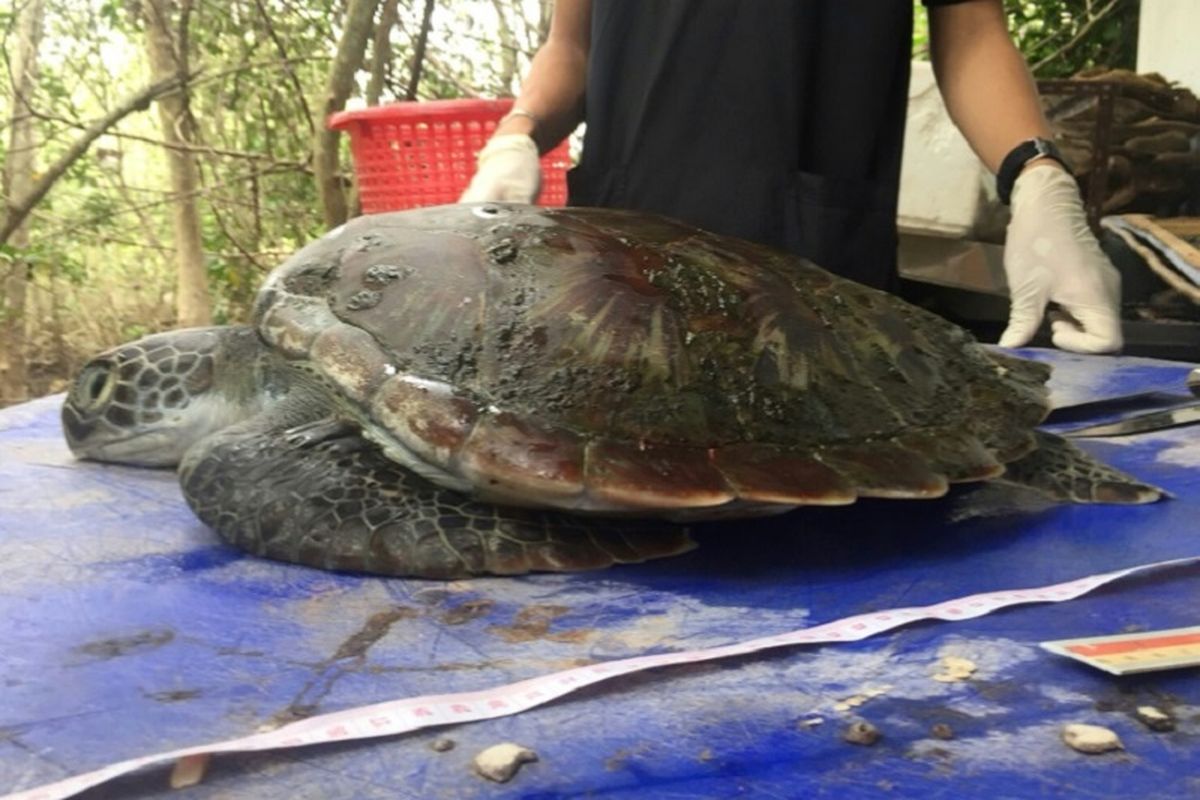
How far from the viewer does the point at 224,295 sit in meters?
4.55

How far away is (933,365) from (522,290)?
573mm

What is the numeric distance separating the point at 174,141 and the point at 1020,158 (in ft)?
11.9

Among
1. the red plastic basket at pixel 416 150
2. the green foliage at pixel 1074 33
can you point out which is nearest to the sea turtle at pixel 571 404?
the red plastic basket at pixel 416 150

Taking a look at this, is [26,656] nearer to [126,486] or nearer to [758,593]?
[126,486]

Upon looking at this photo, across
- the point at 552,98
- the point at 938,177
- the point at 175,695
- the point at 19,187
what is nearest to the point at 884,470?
the point at 175,695

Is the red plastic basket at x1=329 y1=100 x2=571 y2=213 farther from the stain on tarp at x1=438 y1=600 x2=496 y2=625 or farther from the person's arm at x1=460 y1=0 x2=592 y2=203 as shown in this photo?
the stain on tarp at x1=438 y1=600 x2=496 y2=625

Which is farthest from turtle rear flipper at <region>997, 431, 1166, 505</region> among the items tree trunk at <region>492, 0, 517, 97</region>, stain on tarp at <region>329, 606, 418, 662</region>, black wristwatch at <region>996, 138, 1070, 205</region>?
tree trunk at <region>492, 0, 517, 97</region>

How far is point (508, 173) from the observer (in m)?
1.97

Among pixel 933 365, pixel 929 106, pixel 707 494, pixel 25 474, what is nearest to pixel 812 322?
pixel 933 365

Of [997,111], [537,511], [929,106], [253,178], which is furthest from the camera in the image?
[253,178]

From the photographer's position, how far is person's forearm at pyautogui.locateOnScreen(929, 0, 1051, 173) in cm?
189

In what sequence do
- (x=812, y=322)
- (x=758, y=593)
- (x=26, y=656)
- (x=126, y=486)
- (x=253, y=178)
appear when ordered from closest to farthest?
(x=26, y=656), (x=758, y=593), (x=812, y=322), (x=126, y=486), (x=253, y=178)

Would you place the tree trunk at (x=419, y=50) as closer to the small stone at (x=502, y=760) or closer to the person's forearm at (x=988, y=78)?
the person's forearm at (x=988, y=78)

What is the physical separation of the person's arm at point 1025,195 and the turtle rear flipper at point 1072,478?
1.71 feet
